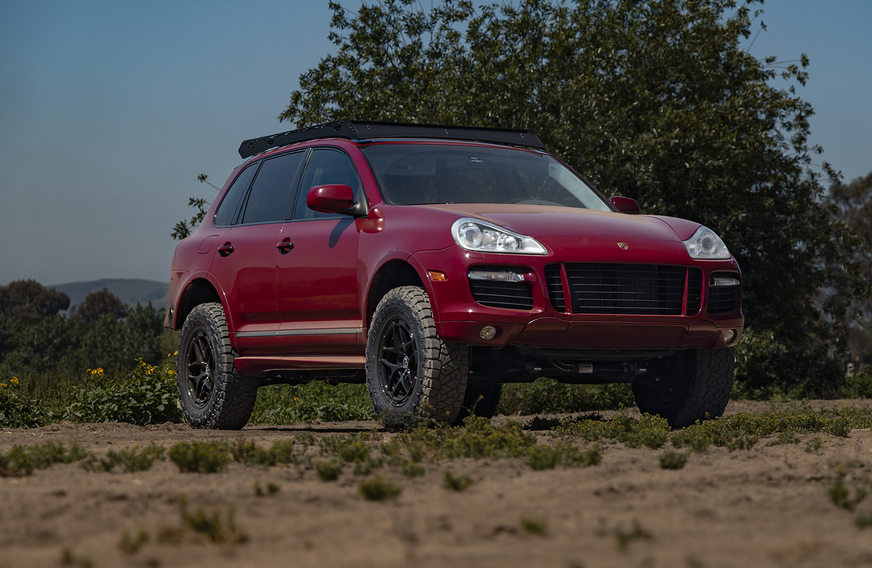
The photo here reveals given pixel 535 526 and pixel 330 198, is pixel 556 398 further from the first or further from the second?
pixel 535 526

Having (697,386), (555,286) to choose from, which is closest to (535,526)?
(555,286)

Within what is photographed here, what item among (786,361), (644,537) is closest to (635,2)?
(786,361)

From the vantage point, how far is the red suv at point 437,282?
5762 mm

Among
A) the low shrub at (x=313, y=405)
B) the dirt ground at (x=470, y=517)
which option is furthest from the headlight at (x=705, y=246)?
the low shrub at (x=313, y=405)

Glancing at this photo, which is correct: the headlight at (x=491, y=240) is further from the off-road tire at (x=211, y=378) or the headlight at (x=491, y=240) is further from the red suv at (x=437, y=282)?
the off-road tire at (x=211, y=378)

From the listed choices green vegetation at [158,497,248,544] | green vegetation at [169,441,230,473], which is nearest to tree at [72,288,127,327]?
green vegetation at [169,441,230,473]

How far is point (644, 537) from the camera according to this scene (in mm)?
2648

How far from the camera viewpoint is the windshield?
22.3 ft

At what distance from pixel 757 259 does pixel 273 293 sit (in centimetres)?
1629

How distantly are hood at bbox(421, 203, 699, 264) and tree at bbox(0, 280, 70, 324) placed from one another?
7378cm

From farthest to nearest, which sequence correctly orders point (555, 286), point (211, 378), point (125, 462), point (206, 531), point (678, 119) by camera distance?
point (678, 119) < point (211, 378) < point (555, 286) < point (125, 462) < point (206, 531)

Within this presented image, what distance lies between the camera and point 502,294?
5.69m

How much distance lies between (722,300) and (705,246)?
0.37 metres

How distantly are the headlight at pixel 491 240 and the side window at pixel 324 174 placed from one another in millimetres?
1335
